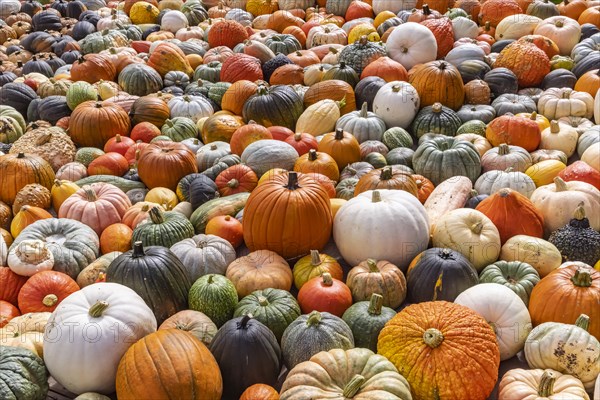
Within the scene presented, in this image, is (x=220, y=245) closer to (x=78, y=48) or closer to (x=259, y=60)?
(x=259, y=60)

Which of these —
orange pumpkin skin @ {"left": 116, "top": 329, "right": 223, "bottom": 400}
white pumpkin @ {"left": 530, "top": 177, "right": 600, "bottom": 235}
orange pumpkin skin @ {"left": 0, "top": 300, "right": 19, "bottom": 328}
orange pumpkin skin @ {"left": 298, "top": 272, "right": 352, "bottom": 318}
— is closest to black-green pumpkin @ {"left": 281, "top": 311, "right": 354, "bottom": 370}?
orange pumpkin skin @ {"left": 298, "top": 272, "right": 352, "bottom": 318}

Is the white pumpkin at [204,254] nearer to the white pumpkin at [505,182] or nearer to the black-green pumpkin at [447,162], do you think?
the black-green pumpkin at [447,162]

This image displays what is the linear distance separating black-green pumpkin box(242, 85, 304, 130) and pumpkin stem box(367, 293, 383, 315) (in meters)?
3.25

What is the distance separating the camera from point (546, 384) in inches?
139

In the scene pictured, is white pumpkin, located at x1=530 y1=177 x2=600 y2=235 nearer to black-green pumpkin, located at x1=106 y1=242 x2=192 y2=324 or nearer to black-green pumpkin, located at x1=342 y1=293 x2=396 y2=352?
black-green pumpkin, located at x1=342 y1=293 x2=396 y2=352

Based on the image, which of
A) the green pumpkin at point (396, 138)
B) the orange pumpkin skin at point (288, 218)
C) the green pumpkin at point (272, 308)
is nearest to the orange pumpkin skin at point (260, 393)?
the green pumpkin at point (272, 308)

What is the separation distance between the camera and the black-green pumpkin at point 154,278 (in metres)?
4.41

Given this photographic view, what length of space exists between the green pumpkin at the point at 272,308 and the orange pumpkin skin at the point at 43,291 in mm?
1303

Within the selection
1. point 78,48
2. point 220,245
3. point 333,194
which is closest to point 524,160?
point 333,194

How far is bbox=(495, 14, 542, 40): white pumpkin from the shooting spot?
8531 millimetres

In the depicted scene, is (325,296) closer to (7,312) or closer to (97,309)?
(97,309)

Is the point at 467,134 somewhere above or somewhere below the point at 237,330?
above

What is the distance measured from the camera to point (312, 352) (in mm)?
3945

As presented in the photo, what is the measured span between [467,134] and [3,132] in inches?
195
